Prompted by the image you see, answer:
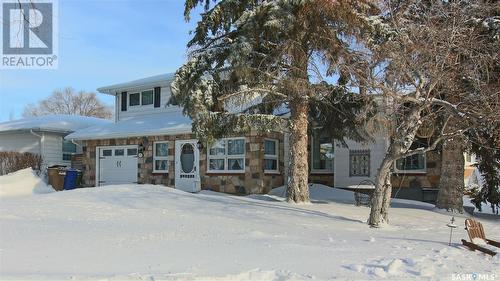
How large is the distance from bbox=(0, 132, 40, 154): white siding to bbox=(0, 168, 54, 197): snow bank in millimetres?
4890

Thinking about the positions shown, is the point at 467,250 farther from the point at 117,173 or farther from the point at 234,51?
the point at 117,173

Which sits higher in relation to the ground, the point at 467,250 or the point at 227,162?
the point at 227,162

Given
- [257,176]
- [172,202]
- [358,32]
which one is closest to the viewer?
[358,32]

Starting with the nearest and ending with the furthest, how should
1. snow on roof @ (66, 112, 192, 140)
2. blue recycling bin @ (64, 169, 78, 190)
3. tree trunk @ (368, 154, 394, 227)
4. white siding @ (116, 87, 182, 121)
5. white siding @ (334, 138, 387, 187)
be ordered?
tree trunk @ (368, 154, 394, 227)
white siding @ (334, 138, 387, 187)
snow on roof @ (66, 112, 192, 140)
blue recycling bin @ (64, 169, 78, 190)
white siding @ (116, 87, 182, 121)

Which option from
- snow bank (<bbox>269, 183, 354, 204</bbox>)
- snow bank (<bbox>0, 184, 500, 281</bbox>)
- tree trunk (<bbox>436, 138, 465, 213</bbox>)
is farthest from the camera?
snow bank (<bbox>269, 183, 354, 204</bbox>)

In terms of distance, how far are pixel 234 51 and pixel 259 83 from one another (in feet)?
4.21

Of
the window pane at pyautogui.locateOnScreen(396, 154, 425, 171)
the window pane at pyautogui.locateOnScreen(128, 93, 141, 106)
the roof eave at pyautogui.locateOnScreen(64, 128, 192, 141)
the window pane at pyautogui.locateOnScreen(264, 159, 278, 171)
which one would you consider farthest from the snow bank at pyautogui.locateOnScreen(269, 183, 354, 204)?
the window pane at pyautogui.locateOnScreen(128, 93, 141, 106)

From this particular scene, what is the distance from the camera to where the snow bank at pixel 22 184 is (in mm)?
20156

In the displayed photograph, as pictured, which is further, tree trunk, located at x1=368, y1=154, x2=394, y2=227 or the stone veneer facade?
the stone veneer facade

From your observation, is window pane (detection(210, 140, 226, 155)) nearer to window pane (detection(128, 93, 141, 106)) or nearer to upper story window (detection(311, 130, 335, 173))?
upper story window (detection(311, 130, 335, 173))

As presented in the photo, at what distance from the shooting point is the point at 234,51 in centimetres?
1323

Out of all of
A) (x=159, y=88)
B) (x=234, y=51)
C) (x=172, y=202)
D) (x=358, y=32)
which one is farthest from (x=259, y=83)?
(x=159, y=88)

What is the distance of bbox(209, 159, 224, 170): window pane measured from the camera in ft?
67.9

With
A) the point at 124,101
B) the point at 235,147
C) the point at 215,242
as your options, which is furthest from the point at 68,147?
the point at 215,242
